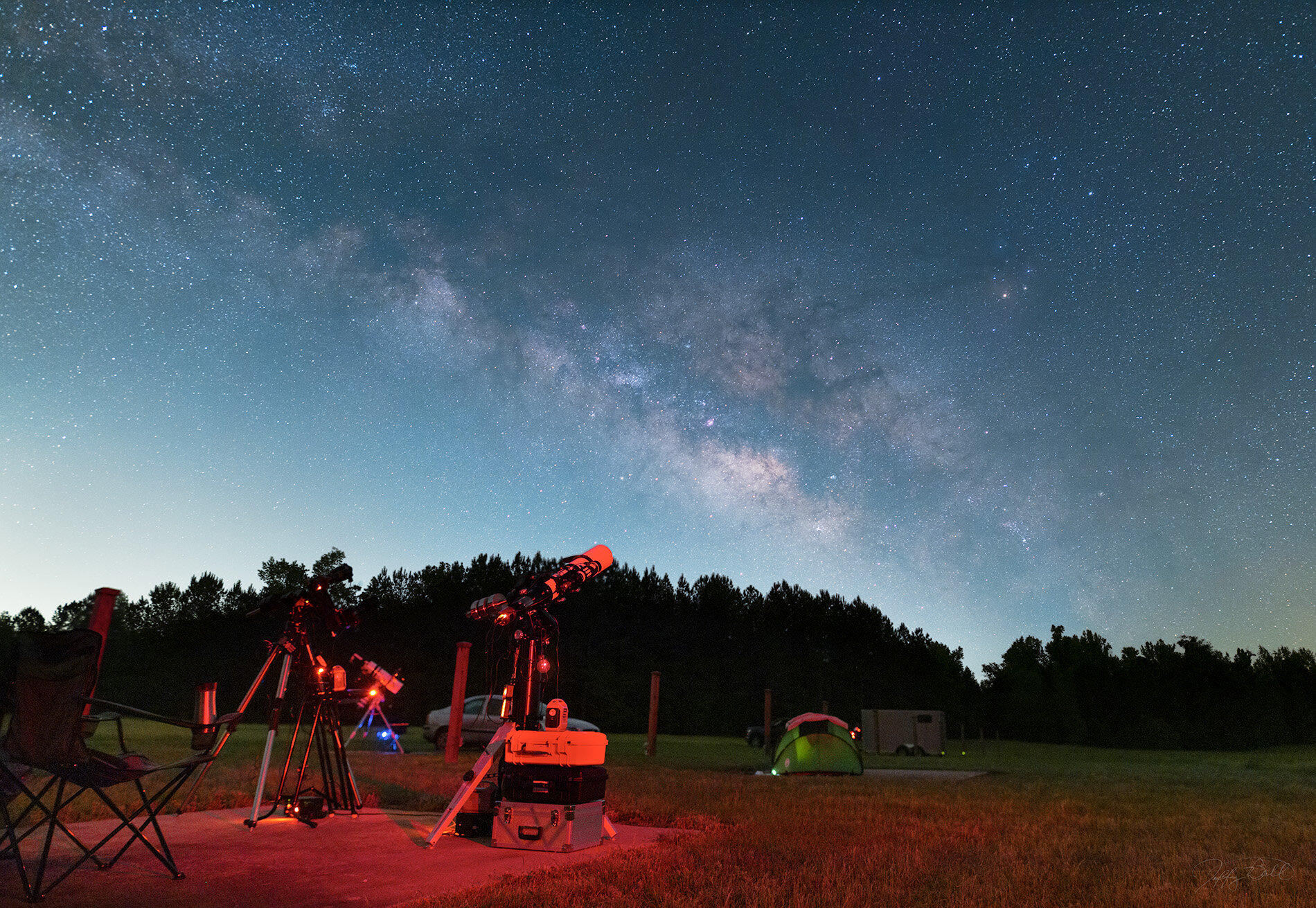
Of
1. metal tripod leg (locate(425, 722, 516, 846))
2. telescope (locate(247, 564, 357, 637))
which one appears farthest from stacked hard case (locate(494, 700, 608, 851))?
telescope (locate(247, 564, 357, 637))

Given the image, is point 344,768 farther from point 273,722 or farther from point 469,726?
point 469,726

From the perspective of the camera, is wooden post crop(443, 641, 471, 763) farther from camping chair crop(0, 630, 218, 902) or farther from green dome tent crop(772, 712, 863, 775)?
camping chair crop(0, 630, 218, 902)

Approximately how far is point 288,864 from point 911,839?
16.8ft

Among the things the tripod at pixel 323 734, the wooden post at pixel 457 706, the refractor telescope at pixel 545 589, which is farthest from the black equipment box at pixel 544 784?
the wooden post at pixel 457 706

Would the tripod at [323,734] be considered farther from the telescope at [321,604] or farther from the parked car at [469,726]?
the parked car at [469,726]

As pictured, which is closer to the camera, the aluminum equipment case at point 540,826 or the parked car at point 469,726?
the aluminum equipment case at point 540,826

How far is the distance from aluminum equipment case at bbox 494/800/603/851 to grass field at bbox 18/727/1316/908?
16.0 inches

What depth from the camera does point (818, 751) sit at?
54.4 feet

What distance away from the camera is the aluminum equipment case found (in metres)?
5.70

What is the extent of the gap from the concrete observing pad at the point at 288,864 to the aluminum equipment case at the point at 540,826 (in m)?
0.08

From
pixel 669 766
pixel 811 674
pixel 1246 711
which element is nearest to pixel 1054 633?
pixel 1246 711

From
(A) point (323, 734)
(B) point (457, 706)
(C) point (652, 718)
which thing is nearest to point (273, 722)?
(A) point (323, 734)

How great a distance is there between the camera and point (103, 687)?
120ft

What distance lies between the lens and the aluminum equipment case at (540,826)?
570 cm
